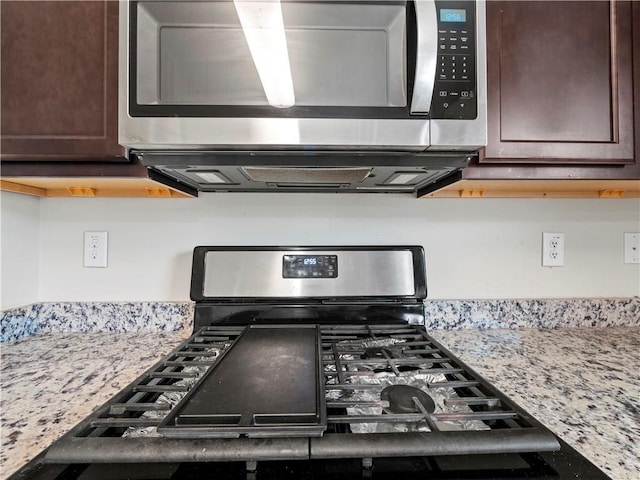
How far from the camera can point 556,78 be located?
746 mm

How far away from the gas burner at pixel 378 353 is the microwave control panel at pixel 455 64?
0.54 meters

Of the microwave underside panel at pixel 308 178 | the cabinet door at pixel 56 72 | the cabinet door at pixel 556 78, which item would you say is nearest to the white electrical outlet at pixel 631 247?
the cabinet door at pixel 556 78

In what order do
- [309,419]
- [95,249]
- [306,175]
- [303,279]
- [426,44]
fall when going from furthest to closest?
1. [95,249]
2. [303,279]
3. [306,175]
4. [426,44]
5. [309,419]

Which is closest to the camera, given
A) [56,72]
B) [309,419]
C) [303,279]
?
[309,419]

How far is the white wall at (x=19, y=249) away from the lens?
0.91m

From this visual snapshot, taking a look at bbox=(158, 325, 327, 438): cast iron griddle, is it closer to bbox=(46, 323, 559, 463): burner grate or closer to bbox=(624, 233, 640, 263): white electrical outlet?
bbox=(46, 323, 559, 463): burner grate

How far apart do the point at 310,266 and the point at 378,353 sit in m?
0.32

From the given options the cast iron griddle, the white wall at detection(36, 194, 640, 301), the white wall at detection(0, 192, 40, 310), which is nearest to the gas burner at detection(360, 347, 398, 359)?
the cast iron griddle

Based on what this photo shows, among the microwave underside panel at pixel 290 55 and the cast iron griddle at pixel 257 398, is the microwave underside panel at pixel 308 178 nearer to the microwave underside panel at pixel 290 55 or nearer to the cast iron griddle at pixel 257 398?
the microwave underside panel at pixel 290 55

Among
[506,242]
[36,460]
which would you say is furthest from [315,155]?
[506,242]

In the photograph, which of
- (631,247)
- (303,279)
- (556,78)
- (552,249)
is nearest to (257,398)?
(303,279)

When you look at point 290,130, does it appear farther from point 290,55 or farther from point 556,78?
point 556,78

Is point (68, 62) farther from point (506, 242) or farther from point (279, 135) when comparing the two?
point (506, 242)

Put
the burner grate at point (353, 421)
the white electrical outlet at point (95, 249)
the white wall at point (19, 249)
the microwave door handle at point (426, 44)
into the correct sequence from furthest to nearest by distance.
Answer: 1. the white electrical outlet at point (95, 249)
2. the white wall at point (19, 249)
3. the microwave door handle at point (426, 44)
4. the burner grate at point (353, 421)
